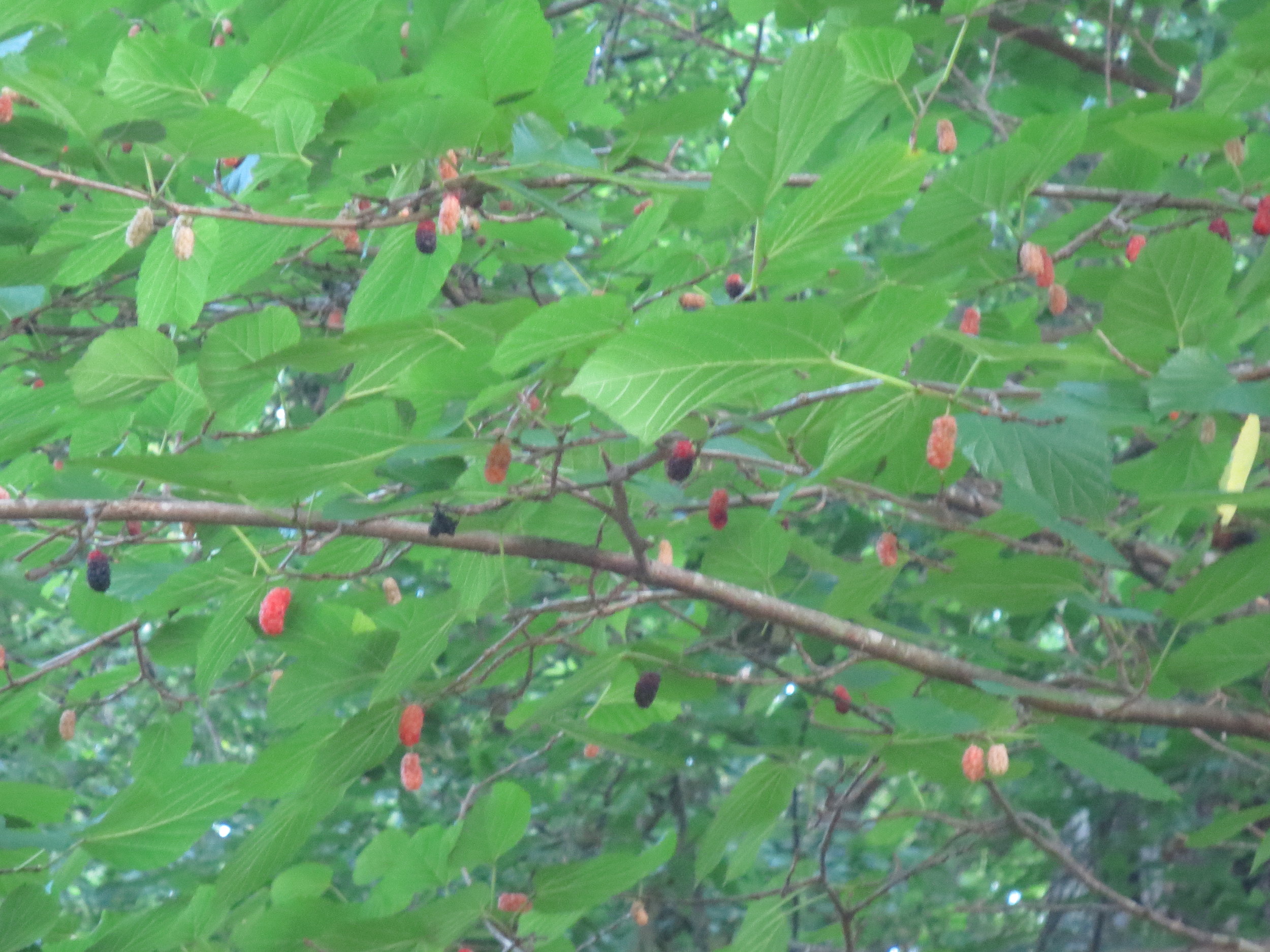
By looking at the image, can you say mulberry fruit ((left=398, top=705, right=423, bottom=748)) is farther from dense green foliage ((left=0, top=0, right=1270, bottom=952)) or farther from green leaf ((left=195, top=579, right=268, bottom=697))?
green leaf ((left=195, top=579, right=268, bottom=697))

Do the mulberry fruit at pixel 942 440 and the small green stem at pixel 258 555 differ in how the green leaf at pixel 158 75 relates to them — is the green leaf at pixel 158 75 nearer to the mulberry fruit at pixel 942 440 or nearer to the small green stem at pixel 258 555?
the small green stem at pixel 258 555

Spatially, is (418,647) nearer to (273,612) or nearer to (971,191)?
(273,612)

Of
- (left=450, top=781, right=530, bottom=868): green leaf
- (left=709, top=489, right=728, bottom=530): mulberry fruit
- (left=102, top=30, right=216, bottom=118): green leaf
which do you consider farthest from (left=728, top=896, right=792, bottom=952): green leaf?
(left=102, top=30, right=216, bottom=118): green leaf

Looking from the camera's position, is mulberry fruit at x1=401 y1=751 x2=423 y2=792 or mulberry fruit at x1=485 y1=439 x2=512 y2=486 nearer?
mulberry fruit at x1=485 y1=439 x2=512 y2=486

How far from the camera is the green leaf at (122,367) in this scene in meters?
1.25

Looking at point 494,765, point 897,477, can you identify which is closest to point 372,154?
point 897,477

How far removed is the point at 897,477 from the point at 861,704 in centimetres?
48

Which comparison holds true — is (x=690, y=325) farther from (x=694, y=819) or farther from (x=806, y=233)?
(x=694, y=819)

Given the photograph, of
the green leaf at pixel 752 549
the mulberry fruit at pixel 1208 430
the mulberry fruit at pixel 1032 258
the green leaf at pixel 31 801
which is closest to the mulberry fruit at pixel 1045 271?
the mulberry fruit at pixel 1032 258

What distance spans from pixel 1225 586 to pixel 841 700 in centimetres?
53

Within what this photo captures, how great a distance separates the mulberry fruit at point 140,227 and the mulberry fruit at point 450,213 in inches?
11.0

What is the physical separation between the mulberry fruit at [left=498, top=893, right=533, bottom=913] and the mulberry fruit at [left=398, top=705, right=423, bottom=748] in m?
0.39

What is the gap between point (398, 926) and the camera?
4.67ft

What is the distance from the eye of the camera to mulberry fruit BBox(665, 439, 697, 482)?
1.16 m
